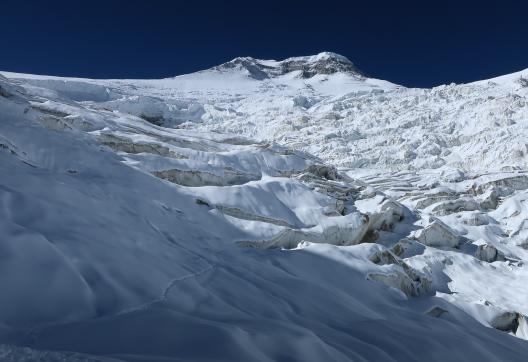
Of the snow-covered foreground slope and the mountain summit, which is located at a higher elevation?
the mountain summit

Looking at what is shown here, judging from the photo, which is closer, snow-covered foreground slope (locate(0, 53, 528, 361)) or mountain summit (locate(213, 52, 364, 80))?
snow-covered foreground slope (locate(0, 53, 528, 361))

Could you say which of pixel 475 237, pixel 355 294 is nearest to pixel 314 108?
pixel 475 237

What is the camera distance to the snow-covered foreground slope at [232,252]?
4.58m

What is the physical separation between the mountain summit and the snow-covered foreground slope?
116010 millimetres

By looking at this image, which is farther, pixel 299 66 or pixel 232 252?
pixel 299 66

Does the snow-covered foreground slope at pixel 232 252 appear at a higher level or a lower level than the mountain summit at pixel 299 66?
lower

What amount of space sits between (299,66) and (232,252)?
15229 cm

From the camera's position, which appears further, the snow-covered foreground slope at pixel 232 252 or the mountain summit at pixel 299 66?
the mountain summit at pixel 299 66

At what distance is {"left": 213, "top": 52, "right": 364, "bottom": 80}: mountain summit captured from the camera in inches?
5940

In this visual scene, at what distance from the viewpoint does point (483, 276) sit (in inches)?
798

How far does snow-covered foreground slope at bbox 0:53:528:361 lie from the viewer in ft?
15.0

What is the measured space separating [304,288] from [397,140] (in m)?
52.7

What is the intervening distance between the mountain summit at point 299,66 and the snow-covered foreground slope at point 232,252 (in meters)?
116

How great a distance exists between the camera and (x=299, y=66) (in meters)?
158
